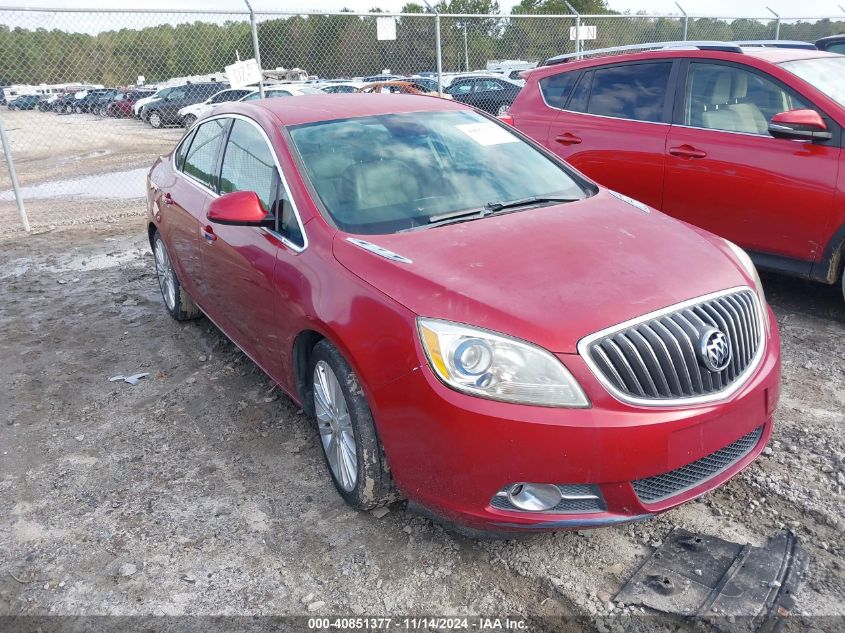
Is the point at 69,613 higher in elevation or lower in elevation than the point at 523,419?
lower

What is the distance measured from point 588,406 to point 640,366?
23cm

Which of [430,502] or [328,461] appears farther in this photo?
[328,461]

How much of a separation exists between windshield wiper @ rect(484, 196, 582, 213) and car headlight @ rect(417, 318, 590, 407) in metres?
1.09

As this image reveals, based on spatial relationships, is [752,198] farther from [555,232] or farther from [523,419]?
[523,419]

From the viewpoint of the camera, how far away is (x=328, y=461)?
326cm

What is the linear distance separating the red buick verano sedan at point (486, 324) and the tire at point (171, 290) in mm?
1562

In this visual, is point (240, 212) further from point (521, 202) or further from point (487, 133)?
point (487, 133)

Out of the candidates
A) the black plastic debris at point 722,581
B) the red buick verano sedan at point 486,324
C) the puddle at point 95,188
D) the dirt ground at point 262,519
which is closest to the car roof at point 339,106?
the red buick verano sedan at point 486,324

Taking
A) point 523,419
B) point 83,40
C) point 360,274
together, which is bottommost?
point 523,419

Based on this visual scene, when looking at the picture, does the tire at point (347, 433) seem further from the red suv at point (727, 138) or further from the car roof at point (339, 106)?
the red suv at point (727, 138)

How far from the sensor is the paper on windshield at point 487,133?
12.8 ft

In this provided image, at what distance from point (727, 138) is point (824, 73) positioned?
809mm

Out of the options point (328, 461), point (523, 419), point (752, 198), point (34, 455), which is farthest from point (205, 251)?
point (752, 198)

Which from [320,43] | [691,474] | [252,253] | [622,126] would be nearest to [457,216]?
[252,253]
